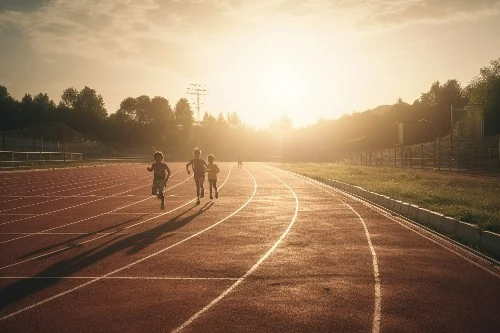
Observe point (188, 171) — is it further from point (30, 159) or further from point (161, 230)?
point (30, 159)

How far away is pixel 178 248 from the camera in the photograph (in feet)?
32.1

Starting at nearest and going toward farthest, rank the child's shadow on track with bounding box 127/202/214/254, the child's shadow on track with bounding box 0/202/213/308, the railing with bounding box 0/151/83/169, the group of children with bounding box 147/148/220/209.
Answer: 1. the child's shadow on track with bounding box 0/202/213/308
2. the child's shadow on track with bounding box 127/202/214/254
3. the group of children with bounding box 147/148/220/209
4. the railing with bounding box 0/151/83/169

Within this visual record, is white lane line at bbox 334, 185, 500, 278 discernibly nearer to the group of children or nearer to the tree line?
the group of children

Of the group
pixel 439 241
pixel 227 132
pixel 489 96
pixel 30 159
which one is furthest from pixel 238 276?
pixel 227 132

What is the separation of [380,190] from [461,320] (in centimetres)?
1607

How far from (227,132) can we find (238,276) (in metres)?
145

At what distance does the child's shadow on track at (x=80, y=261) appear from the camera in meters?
6.71

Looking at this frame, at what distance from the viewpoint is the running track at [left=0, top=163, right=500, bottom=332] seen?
5512 mm

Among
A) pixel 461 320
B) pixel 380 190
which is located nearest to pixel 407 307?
pixel 461 320

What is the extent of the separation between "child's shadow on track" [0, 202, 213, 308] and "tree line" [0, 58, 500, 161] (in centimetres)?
6519

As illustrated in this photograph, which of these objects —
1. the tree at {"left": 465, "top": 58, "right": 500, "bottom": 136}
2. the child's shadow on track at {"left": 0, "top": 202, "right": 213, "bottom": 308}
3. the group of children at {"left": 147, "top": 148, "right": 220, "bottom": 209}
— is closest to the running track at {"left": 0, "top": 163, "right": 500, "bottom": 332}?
the child's shadow on track at {"left": 0, "top": 202, "right": 213, "bottom": 308}

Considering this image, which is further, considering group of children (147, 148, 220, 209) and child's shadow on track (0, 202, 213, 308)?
group of children (147, 148, 220, 209)

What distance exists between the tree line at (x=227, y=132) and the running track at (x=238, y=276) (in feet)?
209

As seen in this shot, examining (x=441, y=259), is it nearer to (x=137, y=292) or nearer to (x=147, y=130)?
(x=137, y=292)
